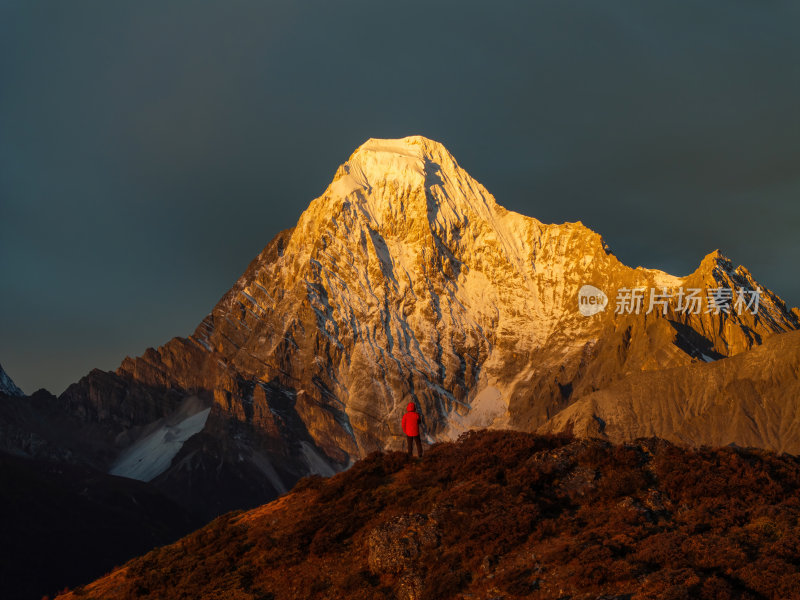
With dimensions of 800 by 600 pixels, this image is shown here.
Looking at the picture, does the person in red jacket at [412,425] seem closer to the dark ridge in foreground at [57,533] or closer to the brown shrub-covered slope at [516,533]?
the brown shrub-covered slope at [516,533]

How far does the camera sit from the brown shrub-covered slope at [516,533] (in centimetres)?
2158

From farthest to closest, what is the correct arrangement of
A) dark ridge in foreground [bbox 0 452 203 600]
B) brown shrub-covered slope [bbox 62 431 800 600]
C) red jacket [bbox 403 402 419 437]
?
dark ridge in foreground [bbox 0 452 203 600] < red jacket [bbox 403 402 419 437] < brown shrub-covered slope [bbox 62 431 800 600]

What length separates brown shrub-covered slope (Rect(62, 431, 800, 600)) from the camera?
21.6m

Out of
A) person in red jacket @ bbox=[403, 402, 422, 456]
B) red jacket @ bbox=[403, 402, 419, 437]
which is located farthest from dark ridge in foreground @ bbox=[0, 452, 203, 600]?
red jacket @ bbox=[403, 402, 419, 437]

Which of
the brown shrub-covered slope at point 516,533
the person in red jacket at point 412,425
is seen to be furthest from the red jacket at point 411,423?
the brown shrub-covered slope at point 516,533

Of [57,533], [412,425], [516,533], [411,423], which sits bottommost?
[516,533]

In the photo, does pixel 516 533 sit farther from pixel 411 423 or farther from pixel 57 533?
pixel 57 533

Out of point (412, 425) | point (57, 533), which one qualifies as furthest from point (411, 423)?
point (57, 533)

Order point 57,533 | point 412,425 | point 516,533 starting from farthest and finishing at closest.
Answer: point 57,533
point 412,425
point 516,533

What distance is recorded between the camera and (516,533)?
2469 centimetres

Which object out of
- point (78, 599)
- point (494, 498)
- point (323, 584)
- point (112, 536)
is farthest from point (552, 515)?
point (112, 536)

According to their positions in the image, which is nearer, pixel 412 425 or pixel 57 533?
pixel 412 425

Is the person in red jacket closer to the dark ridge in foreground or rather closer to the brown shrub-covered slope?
the brown shrub-covered slope

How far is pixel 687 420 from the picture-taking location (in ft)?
653
